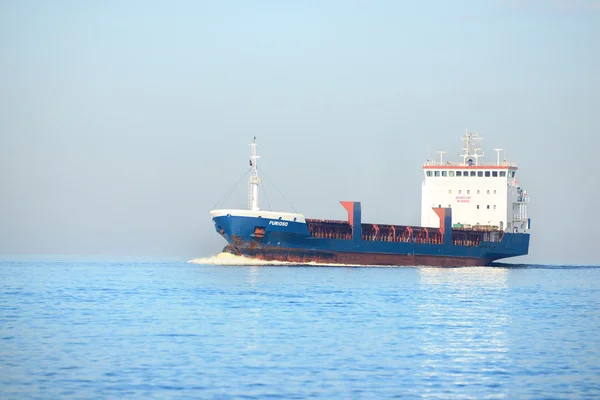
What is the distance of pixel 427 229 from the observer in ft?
215

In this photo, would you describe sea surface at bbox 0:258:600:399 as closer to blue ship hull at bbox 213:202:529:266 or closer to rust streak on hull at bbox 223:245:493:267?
blue ship hull at bbox 213:202:529:266

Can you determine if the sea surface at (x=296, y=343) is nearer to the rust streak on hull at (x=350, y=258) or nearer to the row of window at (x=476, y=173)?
the rust streak on hull at (x=350, y=258)

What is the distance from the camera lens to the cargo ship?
56969 millimetres

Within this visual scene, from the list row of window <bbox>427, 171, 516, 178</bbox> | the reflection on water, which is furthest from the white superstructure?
the reflection on water

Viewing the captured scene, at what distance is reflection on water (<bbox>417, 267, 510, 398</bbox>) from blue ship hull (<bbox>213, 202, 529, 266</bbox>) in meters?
9.29

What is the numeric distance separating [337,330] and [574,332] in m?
7.44

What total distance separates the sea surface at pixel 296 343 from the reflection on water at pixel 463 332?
0.05 meters

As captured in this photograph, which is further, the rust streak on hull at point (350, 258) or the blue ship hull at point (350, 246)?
the rust streak on hull at point (350, 258)

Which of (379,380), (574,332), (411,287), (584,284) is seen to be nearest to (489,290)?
(411,287)

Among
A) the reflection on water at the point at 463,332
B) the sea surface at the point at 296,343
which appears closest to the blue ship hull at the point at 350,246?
the reflection on water at the point at 463,332

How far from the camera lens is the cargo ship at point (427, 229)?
187ft

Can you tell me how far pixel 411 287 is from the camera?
152ft

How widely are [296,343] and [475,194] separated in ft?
150

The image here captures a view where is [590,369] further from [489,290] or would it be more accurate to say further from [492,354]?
[489,290]
